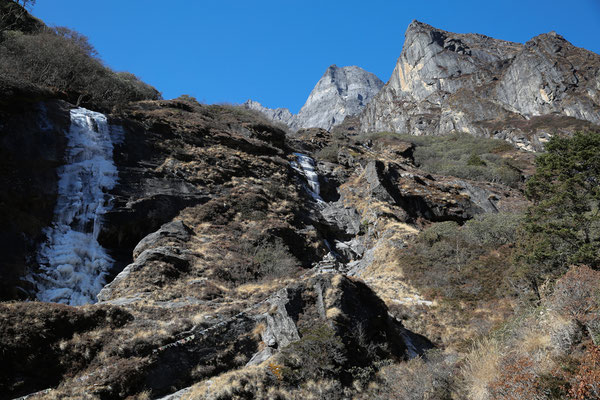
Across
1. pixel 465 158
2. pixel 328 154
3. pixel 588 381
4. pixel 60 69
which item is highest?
pixel 465 158

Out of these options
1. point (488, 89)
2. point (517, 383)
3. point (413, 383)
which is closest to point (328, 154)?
point (413, 383)

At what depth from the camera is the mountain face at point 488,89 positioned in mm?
65000

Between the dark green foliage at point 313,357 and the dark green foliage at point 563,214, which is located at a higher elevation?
the dark green foliage at point 563,214

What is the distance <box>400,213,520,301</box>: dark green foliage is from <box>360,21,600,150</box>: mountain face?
52.3 m

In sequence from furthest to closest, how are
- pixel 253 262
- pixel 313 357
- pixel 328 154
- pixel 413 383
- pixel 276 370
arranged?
pixel 328 154 → pixel 253 262 → pixel 313 357 → pixel 276 370 → pixel 413 383

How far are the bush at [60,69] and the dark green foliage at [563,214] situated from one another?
91.5ft

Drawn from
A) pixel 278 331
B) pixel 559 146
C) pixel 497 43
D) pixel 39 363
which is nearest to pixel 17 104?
pixel 39 363

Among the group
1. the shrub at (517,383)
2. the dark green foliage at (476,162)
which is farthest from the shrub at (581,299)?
the dark green foliage at (476,162)

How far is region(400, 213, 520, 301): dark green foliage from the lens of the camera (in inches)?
580

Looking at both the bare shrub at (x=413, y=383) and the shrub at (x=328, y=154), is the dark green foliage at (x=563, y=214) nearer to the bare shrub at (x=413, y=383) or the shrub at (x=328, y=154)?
the bare shrub at (x=413, y=383)

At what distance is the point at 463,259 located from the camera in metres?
16.8

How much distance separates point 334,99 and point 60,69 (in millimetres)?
134188

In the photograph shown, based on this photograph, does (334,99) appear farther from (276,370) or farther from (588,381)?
(588,381)

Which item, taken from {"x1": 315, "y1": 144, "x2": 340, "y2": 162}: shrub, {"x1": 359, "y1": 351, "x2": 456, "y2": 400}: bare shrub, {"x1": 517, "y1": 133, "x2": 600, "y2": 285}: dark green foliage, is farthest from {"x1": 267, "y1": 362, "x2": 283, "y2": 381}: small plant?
{"x1": 315, "y1": 144, "x2": 340, "y2": 162}: shrub
